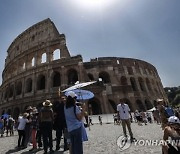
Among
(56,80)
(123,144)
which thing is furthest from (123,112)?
(56,80)

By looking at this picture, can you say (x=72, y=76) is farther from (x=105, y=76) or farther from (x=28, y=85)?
(x=28, y=85)

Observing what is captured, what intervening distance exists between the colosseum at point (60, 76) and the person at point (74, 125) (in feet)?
59.2

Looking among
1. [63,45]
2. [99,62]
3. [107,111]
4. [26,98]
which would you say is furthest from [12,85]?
[107,111]

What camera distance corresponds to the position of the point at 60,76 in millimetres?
23625

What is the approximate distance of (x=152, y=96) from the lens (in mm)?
29250

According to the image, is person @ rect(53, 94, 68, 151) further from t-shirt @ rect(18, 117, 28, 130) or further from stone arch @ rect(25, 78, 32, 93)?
stone arch @ rect(25, 78, 32, 93)

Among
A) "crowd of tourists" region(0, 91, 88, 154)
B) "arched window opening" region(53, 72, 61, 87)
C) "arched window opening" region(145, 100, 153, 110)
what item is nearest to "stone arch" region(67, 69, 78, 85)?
"arched window opening" region(53, 72, 61, 87)

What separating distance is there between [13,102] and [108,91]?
14.6 meters

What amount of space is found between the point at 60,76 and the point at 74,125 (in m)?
21.0

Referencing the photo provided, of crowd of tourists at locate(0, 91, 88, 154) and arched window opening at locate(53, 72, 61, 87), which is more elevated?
arched window opening at locate(53, 72, 61, 87)

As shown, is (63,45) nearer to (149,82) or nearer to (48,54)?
(48,54)

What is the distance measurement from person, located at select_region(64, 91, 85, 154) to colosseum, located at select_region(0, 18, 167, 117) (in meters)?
18.0

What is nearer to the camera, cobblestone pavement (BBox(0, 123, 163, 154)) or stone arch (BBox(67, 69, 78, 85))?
cobblestone pavement (BBox(0, 123, 163, 154))

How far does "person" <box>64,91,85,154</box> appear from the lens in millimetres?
2906
